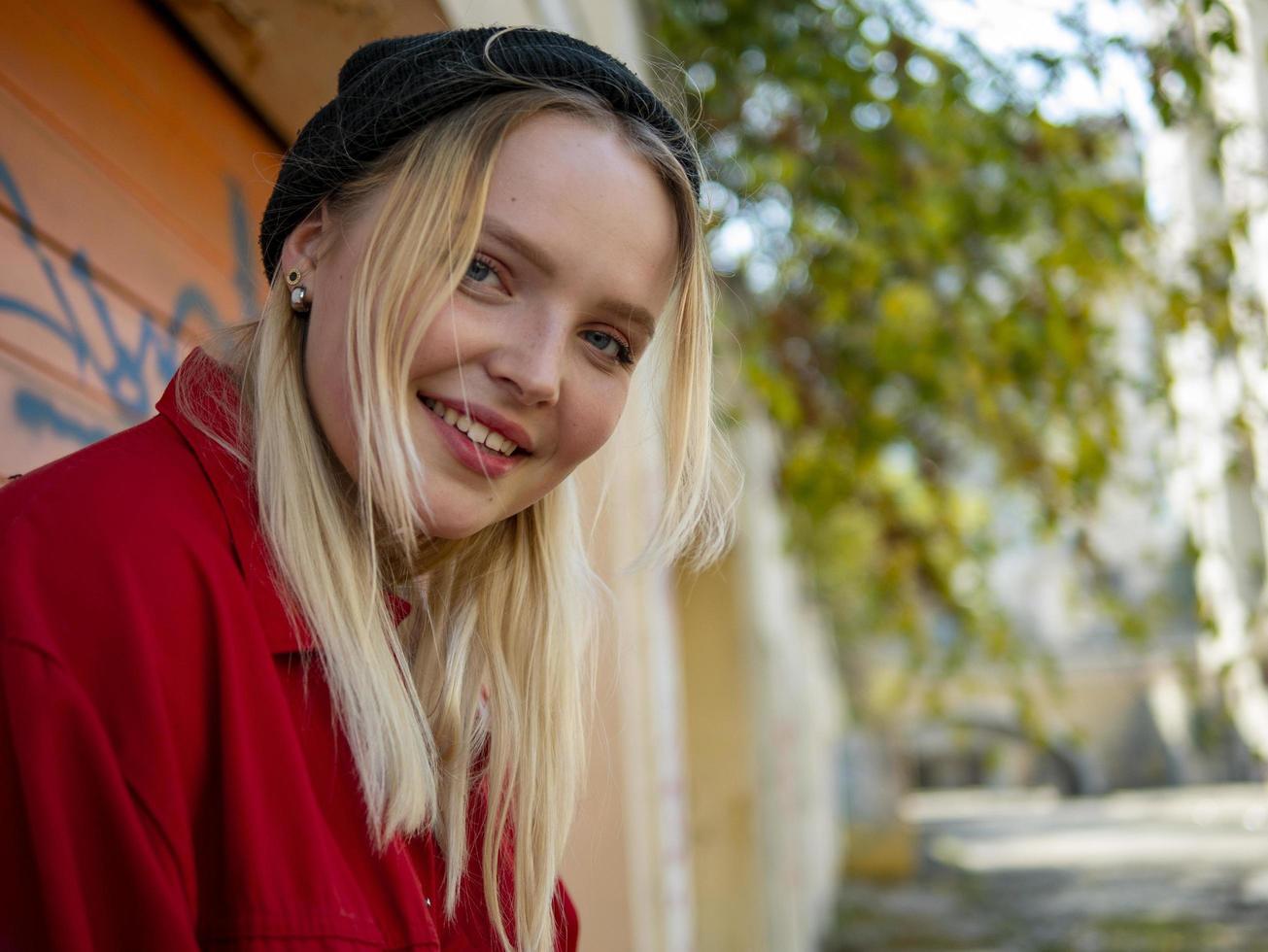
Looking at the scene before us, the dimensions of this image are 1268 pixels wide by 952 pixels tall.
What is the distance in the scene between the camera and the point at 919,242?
529 cm

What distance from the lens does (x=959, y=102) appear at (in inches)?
189

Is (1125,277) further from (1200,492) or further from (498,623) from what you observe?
(498,623)

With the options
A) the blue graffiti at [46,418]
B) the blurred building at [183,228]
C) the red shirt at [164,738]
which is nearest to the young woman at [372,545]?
the red shirt at [164,738]

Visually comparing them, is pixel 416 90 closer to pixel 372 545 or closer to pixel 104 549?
pixel 372 545

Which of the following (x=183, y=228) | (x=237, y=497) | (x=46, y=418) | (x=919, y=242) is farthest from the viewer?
(x=919, y=242)

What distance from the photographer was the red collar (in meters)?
1.26

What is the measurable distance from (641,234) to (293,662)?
0.63 metres

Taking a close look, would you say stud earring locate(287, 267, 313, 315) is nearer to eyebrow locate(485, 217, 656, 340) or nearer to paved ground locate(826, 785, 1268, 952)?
eyebrow locate(485, 217, 656, 340)

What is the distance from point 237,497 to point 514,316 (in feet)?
1.19

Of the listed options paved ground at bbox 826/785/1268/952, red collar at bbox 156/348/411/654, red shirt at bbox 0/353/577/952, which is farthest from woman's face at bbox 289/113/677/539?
paved ground at bbox 826/785/1268/952

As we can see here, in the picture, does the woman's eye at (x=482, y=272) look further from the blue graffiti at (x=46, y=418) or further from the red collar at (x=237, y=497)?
the blue graffiti at (x=46, y=418)

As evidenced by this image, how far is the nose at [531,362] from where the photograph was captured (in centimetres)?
143

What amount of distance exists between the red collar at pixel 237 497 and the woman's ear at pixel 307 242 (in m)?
0.22

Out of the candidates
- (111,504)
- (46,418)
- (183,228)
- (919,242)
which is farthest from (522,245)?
(919,242)
